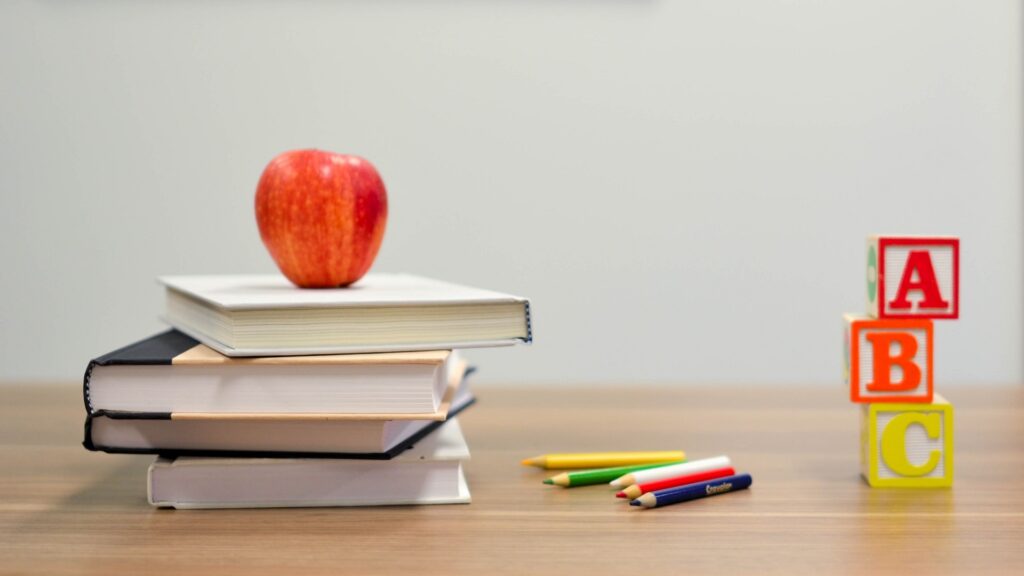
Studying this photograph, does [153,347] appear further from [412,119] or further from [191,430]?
[412,119]

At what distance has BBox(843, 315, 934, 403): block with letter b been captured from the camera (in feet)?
2.49

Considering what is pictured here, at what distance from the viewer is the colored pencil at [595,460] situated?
0.81 metres

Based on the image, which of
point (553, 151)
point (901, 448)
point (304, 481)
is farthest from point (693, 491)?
point (553, 151)

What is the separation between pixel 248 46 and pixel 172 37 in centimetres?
15

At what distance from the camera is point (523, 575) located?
54 cm

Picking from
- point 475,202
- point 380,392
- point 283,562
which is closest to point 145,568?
point 283,562

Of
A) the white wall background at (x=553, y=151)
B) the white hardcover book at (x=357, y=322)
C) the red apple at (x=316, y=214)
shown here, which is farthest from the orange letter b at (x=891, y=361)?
the white wall background at (x=553, y=151)

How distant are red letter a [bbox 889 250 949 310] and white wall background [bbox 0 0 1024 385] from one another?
48.9 inches

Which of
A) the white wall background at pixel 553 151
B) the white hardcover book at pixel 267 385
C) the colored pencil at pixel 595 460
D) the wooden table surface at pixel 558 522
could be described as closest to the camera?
the wooden table surface at pixel 558 522

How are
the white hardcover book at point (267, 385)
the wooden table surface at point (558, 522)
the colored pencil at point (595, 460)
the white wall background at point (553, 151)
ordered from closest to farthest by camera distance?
the wooden table surface at point (558, 522) < the white hardcover book at point (267, 385) < the colored pencil at point (595, 460) < the white wall background at point (553, 151)

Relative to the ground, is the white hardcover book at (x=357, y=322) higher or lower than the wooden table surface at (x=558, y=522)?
higher

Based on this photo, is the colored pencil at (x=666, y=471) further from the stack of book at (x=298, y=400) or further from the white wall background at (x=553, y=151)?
the white wall background at (x=553, y=151)

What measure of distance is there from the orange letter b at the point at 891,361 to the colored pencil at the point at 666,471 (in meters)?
0.13

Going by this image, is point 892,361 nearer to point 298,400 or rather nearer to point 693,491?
point 693,491
